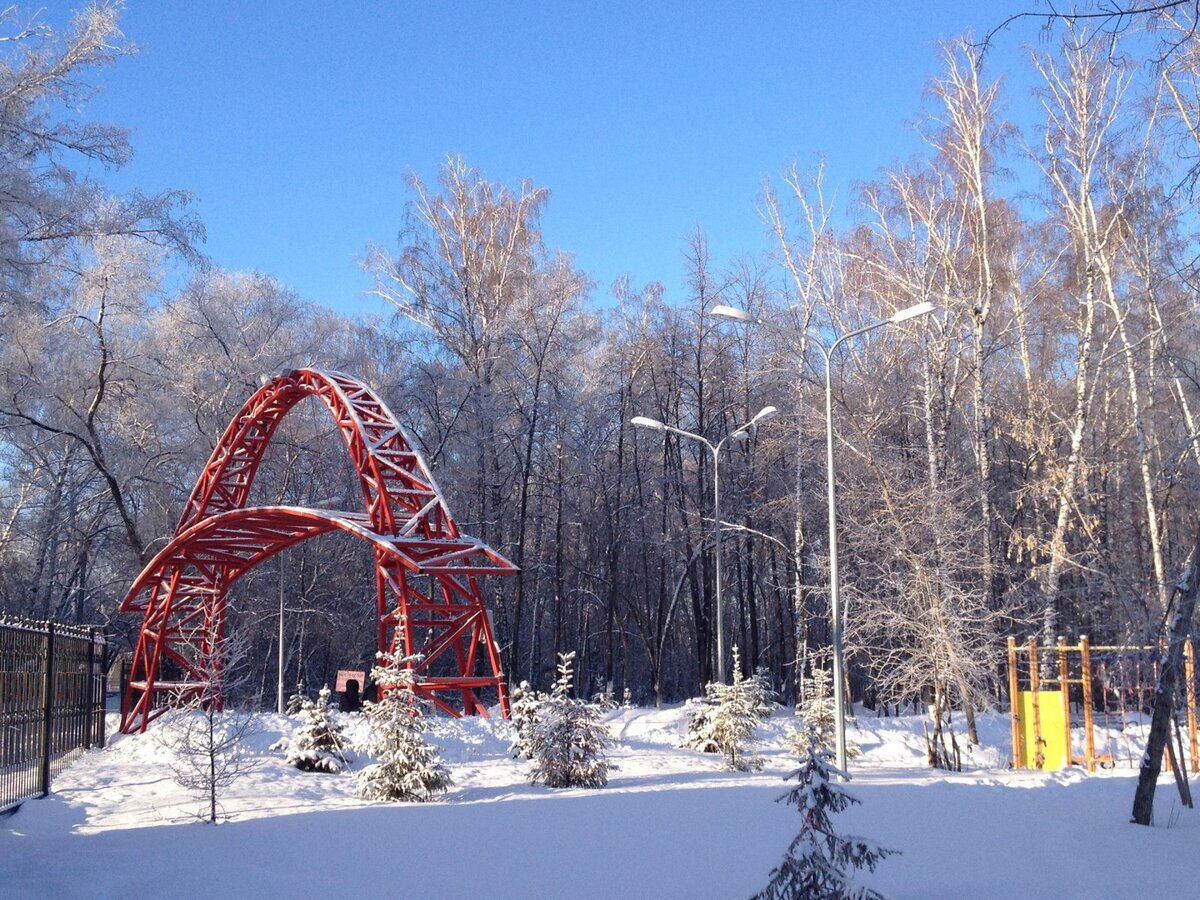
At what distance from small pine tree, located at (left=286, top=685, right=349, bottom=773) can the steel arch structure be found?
1.40 meters

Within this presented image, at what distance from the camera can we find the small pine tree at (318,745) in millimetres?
14984

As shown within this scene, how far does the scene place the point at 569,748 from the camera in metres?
13.9

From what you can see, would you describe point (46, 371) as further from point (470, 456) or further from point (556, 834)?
point (556, 834)

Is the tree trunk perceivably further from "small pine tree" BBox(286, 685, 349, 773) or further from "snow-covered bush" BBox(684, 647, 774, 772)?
"small pine tree" BBox(286, 685, 349, 773)

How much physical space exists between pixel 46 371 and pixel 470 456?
1215 centimetres

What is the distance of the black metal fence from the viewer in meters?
10.7

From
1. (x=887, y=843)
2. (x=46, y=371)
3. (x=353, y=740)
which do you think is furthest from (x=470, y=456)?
(x=887, y=843)

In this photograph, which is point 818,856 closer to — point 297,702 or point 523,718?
point 523,718

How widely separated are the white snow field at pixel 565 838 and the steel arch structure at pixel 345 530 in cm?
297

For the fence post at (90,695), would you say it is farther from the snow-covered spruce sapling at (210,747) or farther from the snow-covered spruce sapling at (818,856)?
the snow-covered spruce sapling at (818,856)

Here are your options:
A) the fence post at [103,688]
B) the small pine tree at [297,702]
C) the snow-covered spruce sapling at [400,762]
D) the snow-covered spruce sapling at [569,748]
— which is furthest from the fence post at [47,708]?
the fence post at [103,688]

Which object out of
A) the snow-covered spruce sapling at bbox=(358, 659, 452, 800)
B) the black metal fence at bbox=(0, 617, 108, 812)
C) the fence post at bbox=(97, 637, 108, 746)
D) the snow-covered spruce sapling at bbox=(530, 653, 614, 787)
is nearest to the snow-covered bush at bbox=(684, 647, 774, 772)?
the snow-covered spruce sapling at bbox=(530, 653, 614, 787)

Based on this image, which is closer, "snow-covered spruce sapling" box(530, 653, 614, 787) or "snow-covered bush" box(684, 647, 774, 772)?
"snow-covered spruce sapling" box(530, 653, 614, 787)

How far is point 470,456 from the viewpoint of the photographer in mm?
33719
